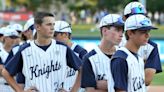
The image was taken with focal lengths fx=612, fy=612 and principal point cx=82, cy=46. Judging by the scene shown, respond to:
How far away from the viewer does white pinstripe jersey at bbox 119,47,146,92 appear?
554 centimetres

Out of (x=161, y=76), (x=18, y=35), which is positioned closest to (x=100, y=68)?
(x=18, y=35)

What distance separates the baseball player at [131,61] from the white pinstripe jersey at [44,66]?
1436mm

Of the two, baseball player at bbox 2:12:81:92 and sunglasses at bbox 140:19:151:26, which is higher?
sunglasses at bbox 140:19:151:26

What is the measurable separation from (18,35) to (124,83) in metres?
5.07

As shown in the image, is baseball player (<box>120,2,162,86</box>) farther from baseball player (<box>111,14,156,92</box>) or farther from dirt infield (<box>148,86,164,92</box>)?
dirt infield (<box>148,86,164,92</box>)

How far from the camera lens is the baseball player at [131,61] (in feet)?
17.9

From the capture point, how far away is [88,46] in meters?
23.9

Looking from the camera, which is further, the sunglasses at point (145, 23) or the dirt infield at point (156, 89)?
the dirt infield at point (156, 89)

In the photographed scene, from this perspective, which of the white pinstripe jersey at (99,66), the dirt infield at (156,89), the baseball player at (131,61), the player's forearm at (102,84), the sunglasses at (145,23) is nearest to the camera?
the baseball player at (131,61)

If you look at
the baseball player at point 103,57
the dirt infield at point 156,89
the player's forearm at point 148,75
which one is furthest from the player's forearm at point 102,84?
the dirt infield at point 156,89

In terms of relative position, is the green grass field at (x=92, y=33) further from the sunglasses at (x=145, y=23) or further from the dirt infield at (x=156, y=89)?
the sunglasses at (x=145, y=23)

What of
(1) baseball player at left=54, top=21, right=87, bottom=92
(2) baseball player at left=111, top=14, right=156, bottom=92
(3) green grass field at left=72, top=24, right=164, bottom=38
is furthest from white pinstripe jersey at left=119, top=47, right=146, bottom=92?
(3) green grass field at left=72, top=24, right=164, bottom=38

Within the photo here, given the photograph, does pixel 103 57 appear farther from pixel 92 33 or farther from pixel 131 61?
pixel 92 33

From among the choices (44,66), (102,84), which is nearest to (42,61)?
(44,66)
